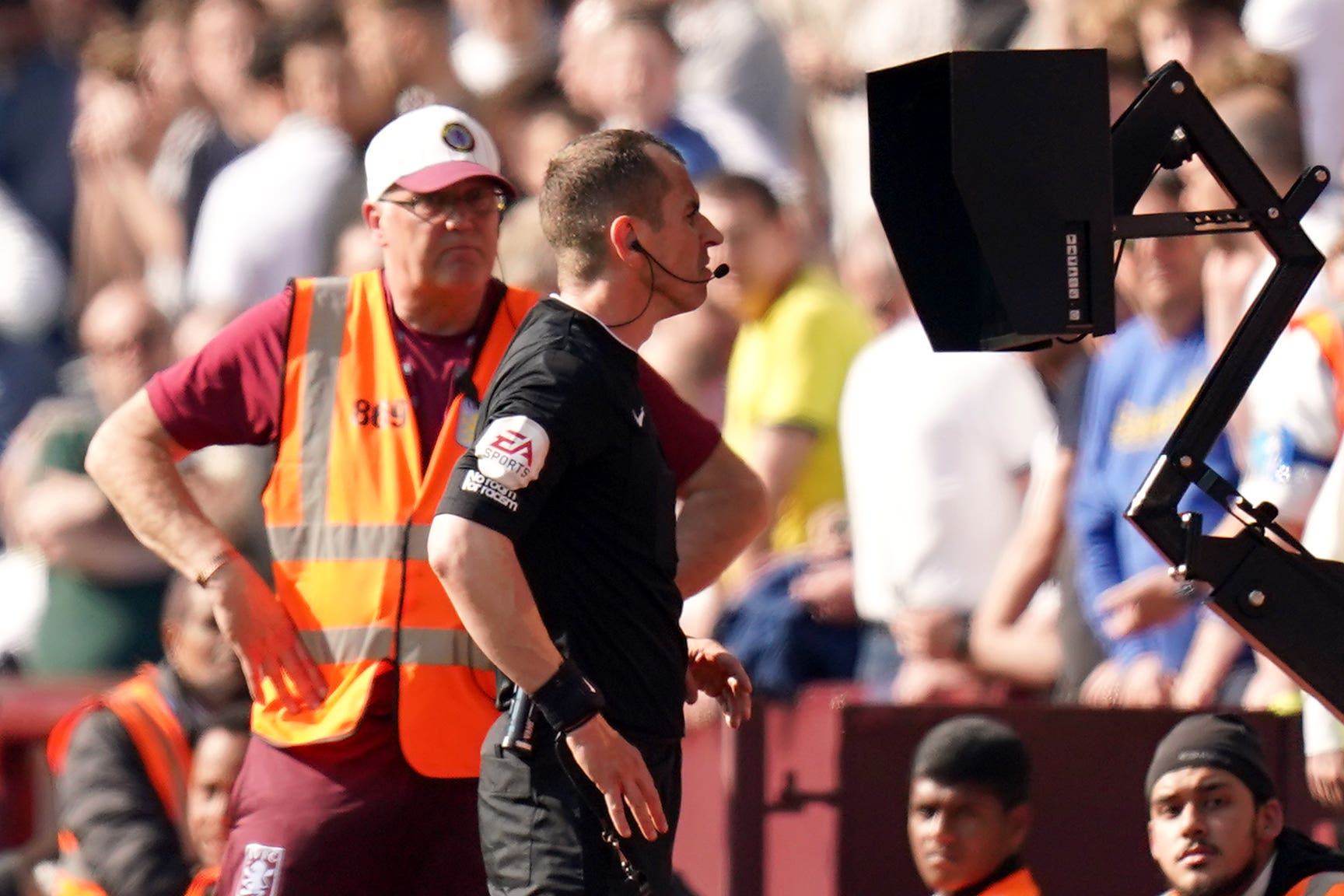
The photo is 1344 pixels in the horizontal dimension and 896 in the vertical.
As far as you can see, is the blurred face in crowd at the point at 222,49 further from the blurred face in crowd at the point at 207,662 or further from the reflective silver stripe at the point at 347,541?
the reflective silver stripe at the point at 347,541

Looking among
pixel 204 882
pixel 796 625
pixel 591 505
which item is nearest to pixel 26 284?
pixel 796 625

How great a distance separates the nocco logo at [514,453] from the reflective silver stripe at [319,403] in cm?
119

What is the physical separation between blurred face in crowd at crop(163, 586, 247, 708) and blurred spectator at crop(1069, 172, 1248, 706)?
8.23 ft

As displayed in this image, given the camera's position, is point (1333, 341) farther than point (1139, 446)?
No

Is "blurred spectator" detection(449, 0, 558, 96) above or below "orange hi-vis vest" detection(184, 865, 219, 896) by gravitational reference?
above

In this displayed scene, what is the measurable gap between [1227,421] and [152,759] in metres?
3.81

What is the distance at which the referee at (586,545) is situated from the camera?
14.6ft

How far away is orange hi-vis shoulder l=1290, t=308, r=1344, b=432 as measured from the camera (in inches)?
Answer: 247

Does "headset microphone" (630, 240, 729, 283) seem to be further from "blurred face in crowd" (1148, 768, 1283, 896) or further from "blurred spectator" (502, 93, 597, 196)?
"blurred spectator" (502, 93, 597, 196)

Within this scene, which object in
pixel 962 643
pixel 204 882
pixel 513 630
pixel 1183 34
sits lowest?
pixel 204 882

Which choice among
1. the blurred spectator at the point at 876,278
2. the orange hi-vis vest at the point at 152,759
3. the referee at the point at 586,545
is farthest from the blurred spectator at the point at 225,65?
the referee at the point at 586,545

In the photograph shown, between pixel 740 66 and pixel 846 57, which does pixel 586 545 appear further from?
pixel 846 57

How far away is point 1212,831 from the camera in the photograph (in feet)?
18.3

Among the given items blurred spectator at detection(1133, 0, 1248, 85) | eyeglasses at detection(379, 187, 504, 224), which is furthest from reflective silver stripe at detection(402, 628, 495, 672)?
blurred spectator at detection(1133, 0, 1248, 85)
